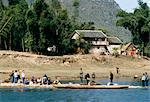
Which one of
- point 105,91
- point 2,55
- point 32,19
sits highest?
point 32,19

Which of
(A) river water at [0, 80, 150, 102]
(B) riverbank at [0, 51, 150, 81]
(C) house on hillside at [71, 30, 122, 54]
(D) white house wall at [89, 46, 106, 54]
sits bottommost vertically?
(A) river water at [0, 80, 150, 102]

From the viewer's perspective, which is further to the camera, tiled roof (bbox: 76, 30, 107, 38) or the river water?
tiled roof (bbox: 76, 30, 107, 38)

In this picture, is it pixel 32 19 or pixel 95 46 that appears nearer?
pixel 32 19

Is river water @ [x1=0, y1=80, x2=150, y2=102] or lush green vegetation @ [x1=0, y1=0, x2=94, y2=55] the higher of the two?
lush green vegetation @ [x1=0, y1=0, x2=94, y2=55]

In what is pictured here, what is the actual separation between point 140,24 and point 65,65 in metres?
30.8

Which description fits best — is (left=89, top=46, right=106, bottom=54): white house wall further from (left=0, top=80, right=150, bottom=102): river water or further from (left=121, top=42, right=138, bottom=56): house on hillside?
→ (left=0, top=80, right=150, bottom=102): river water

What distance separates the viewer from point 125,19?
110 m

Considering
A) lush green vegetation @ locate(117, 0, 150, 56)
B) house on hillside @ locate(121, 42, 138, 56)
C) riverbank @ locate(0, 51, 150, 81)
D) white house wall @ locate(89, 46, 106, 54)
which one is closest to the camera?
riverbank @ locate(0, 51, 150, 81)

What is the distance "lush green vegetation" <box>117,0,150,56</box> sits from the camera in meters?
105

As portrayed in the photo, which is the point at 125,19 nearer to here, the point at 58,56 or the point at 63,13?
the point at 63,13

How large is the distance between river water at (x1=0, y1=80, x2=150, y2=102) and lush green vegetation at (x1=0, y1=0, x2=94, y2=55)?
30.3 m

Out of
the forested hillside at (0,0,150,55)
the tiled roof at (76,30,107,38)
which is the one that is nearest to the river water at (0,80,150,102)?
the forested hillside at (0,0,150,55)

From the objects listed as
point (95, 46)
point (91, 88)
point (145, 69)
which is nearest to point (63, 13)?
point (95, 46)

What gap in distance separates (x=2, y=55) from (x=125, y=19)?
39.1m
